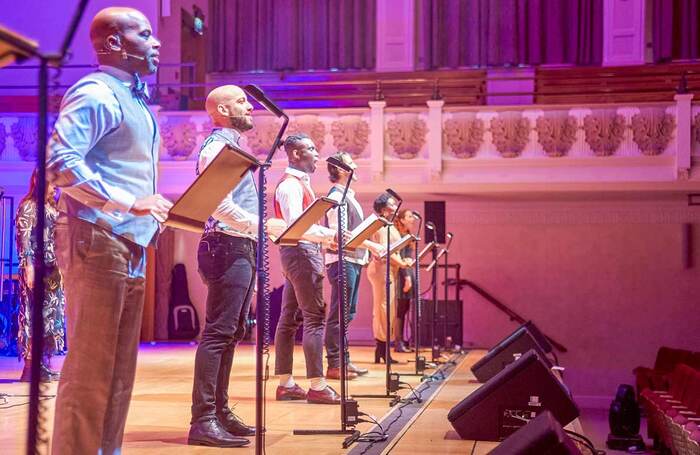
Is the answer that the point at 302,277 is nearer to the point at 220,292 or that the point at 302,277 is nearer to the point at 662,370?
the point at 220,292

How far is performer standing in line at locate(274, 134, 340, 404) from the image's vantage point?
4.88 meters

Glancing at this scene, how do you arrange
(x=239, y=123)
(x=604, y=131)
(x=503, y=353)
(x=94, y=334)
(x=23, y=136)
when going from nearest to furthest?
(x=94, y=334), (x=239, y=123), (x=503, y=353), (x=604, y=131), (x=23, y=136)

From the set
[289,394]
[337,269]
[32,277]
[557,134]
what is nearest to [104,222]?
[289,394]

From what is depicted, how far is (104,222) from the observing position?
265cm

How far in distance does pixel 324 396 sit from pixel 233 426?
3.95 ft

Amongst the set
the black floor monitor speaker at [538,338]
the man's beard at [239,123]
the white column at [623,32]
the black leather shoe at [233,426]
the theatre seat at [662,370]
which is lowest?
the theatre seat at [662,370]

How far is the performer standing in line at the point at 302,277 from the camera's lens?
488cm

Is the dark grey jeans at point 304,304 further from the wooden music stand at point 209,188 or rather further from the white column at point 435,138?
the white column at point 435,138

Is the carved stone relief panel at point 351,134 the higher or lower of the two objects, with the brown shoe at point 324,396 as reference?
higher

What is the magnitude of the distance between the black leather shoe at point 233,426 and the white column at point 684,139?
9.51 meters

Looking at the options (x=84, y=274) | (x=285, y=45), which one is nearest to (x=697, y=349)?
(x=285, y=45)

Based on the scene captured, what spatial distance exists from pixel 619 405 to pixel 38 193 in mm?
9362

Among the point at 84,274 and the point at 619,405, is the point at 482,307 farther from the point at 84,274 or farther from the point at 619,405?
the point at 84,274

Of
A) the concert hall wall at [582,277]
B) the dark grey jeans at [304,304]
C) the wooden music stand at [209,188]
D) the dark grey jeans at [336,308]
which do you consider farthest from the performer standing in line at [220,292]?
the concert hall wall at [582,277]
